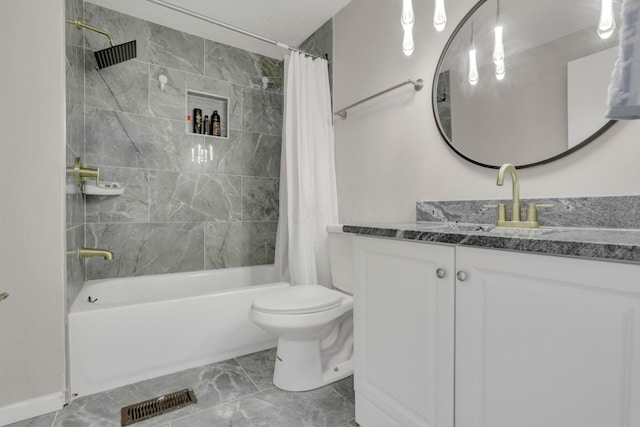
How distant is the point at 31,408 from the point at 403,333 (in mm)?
1718

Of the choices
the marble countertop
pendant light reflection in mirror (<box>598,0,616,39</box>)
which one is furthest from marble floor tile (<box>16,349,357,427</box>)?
pendant light reflection in mirror (<box>598,0,616,39</box>)

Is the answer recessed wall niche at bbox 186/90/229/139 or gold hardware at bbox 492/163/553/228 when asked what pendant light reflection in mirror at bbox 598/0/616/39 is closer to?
gold hardware at bbox 492/163/553/228

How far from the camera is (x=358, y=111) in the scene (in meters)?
2.15

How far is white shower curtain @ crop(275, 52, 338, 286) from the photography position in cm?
216

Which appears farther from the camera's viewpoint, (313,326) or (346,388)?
(346,388)

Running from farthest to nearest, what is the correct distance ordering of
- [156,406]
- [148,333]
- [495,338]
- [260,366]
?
1. [260,366]
2. [148,333]
3. [156,406]
4. [495,338]

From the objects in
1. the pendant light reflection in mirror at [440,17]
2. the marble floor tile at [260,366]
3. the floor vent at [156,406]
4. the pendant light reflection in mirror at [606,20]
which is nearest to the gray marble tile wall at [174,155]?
the marble floor tile at [260,366]

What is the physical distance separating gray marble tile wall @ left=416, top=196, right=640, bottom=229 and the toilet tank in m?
0.58

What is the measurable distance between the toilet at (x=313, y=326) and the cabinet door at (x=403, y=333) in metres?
0.30

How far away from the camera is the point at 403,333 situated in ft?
3.51

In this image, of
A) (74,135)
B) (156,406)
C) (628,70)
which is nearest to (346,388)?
(156,406)

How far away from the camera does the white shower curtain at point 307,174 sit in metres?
2.16

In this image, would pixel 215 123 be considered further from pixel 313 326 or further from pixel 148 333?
pixel 313 326

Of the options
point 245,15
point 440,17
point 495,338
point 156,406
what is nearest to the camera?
point 495,338
